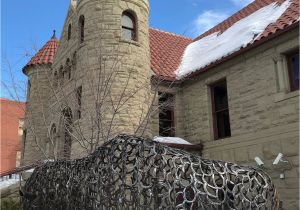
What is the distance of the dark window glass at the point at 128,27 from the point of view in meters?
13.9

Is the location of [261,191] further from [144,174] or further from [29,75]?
[29,75]

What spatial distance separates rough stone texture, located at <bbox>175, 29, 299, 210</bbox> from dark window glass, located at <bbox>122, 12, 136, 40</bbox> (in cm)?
301

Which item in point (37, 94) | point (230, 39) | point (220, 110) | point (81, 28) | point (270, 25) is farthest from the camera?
point (37, 94)

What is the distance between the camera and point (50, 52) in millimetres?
20141

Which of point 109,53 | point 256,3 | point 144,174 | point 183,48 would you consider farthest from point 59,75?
point 144,174

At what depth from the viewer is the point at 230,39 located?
13.8m

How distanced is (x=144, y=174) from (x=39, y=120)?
13563 millimetres

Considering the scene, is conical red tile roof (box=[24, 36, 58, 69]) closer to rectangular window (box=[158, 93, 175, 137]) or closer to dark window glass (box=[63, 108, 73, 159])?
dark window glass (box=[63, 108, 73, 159])

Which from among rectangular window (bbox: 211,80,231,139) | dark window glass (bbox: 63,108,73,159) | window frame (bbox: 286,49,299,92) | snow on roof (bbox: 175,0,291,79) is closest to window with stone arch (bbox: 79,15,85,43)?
dark window glass (bbox: 63,108,73,159)

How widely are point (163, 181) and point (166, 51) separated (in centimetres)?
1271

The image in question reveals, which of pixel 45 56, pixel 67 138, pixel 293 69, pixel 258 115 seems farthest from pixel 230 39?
pixel 45 56

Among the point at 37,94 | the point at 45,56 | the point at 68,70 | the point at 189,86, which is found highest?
the point at 45,56

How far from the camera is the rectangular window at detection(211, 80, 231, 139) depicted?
42.3 ft

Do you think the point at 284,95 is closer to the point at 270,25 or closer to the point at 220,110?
the point at 270,25
